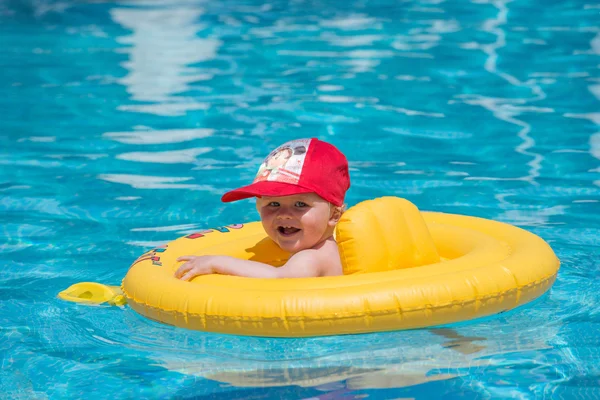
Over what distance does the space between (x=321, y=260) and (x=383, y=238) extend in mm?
288

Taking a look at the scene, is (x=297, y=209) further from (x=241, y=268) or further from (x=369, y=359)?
(x=369, y=359)

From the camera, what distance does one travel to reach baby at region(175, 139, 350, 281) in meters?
4.07

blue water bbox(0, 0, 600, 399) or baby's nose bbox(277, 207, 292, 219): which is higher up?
baby's nose bbox(277, 207, 292, 219)

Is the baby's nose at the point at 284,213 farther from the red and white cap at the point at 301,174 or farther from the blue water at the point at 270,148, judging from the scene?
the blue water at the point at 270,148

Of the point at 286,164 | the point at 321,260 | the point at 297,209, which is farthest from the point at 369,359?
the point at 286,164

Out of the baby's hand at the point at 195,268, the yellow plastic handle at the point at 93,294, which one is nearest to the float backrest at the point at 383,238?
the baby's hand at the point at 195,268

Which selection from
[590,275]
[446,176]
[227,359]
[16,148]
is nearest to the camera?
[227,359]

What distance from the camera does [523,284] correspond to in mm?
3961

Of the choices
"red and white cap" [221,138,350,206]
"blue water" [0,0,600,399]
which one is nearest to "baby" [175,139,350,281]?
"red and white cap" [221,138,350,206]

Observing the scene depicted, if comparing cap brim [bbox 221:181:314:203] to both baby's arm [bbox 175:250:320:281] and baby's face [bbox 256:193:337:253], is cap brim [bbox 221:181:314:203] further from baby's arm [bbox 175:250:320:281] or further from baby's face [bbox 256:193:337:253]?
baby's arm [bbox 175:250:320:281]

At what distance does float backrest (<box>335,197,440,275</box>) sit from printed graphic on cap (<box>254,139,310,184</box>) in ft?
0.96

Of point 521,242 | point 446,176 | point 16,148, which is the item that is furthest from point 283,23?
point 521,242

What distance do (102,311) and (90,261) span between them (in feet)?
3.42

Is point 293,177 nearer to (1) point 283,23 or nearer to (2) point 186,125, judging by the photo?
(2) point 186,125
